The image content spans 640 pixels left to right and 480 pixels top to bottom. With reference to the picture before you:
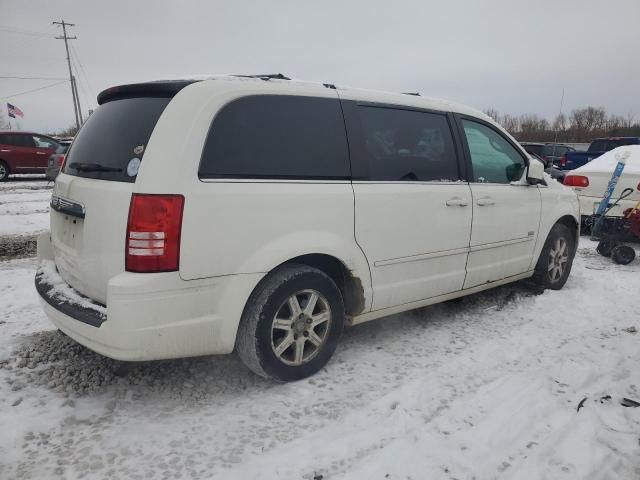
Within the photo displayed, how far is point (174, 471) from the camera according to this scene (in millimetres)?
2176

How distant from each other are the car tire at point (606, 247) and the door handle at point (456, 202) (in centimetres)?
Result: 396

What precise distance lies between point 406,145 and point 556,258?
2.52 metres

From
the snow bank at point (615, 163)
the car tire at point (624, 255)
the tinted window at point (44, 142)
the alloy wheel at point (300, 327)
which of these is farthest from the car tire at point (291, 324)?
the tinted window at point (44, 142)

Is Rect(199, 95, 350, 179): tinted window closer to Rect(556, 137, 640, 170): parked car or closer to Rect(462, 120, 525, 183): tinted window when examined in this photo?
Rect(462, 120, 525, 183): tinted window

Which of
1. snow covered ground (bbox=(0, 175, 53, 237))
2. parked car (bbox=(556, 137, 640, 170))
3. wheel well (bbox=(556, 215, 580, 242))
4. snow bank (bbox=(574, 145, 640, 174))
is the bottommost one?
snow covered ground (bbox=(0, 175, 53, 237))

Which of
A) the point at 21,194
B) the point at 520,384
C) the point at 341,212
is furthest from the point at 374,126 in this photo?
the point at 21,194

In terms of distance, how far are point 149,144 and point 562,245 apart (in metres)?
4.38

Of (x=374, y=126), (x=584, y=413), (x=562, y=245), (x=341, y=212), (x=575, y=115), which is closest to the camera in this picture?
(x=584, y=413)

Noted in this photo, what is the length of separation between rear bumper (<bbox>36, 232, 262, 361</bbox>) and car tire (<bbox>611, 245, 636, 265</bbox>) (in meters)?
5.61

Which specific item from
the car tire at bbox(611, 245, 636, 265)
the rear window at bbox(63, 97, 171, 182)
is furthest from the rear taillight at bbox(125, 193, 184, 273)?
the car tire at bbox(611, 245, 636, 265)

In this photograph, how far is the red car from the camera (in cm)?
1577

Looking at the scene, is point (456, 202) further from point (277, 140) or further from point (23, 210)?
point (23, 210)

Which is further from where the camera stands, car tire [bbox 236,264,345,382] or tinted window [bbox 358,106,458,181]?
tinted window [bbox 358,106,458,181]

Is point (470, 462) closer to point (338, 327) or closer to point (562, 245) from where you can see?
point (338, 327)
